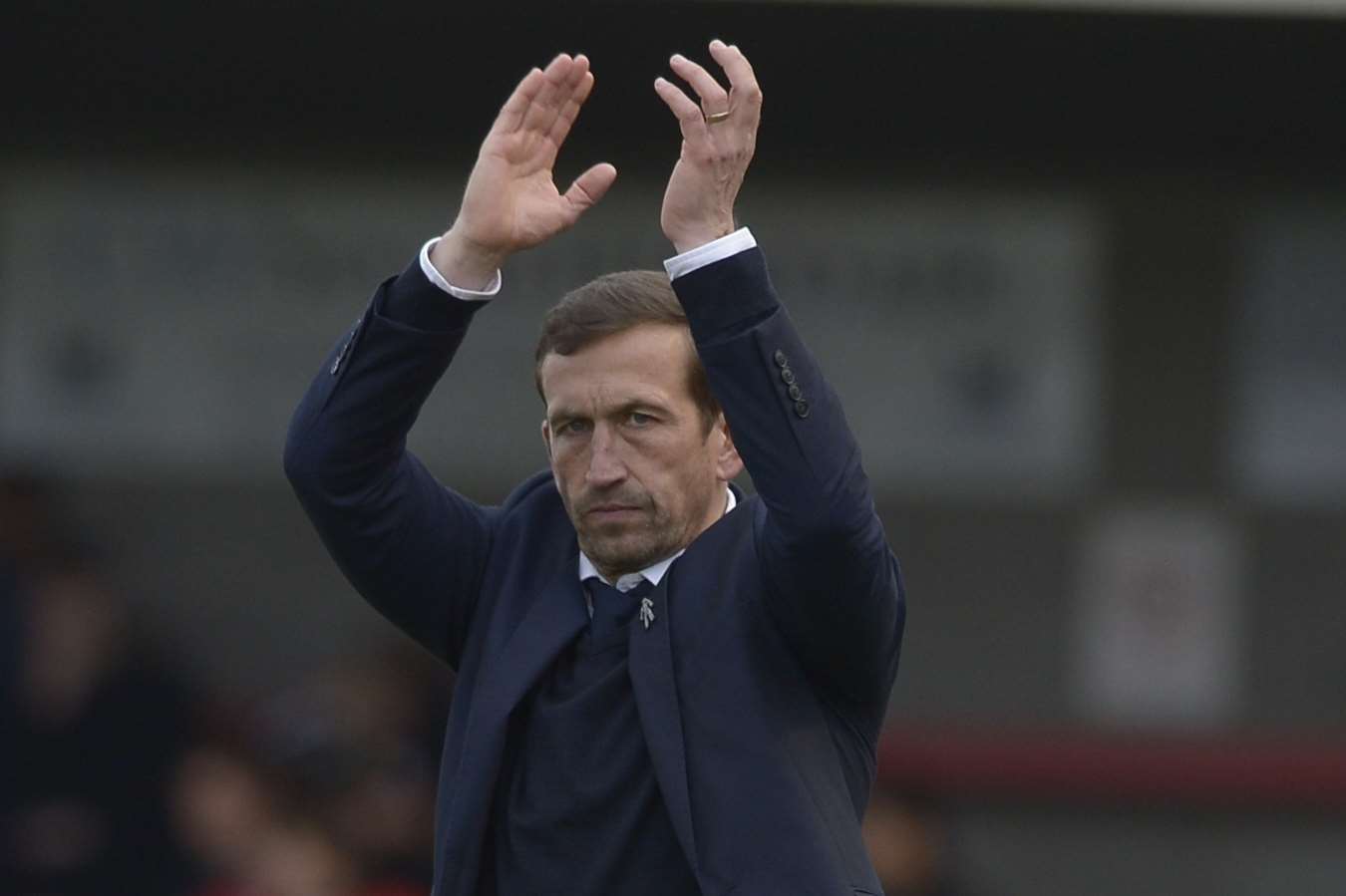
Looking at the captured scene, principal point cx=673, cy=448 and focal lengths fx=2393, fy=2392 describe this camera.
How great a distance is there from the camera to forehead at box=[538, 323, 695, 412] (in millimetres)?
2557

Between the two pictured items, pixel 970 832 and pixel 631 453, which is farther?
pixel 970 832

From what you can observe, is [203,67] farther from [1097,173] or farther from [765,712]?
[765,712]

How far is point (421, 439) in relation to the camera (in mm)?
6352

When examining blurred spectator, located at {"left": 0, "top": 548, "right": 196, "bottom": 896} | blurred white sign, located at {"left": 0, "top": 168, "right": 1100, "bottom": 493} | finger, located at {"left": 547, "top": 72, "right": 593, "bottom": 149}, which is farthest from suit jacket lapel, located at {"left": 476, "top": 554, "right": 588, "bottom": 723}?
blurred white sign, located at {"left": 0, "top": 168, "right": 1100, "bottom": 493}

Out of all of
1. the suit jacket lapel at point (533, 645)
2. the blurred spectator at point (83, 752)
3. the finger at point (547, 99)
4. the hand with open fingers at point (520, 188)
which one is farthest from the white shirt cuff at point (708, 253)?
the blurred spectator at point (83, 752)

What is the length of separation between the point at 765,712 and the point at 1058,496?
4.10m

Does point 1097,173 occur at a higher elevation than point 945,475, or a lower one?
higher

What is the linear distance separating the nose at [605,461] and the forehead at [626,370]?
39mm

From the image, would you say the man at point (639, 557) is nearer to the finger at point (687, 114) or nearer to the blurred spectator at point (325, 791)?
the finger at point (687, 114)

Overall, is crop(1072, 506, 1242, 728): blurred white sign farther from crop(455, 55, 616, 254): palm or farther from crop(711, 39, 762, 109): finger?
crop(711, 39, 762, 109): finger

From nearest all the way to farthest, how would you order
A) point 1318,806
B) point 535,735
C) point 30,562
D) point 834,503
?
point 834,503 < point 535,735 < point 30,562 < point 1318,806

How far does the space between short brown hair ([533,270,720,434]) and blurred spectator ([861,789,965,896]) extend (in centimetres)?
280

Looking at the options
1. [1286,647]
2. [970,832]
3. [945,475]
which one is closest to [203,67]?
[945,475]

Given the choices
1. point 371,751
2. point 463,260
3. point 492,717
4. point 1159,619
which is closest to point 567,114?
point 463,260
